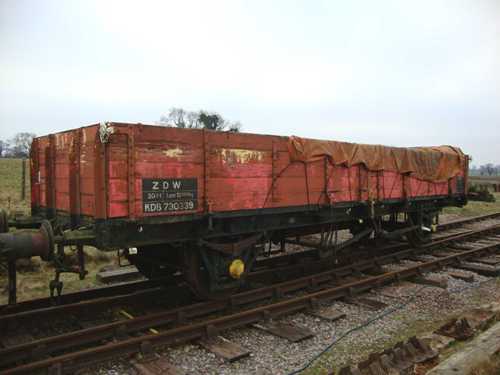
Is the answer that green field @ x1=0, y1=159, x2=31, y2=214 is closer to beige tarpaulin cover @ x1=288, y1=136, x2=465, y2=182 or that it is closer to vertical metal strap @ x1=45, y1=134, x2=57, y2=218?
vertical metal strap @ x1=45, y1=134, x2=57, y2=218

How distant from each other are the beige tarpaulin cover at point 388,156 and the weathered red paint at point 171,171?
21cm

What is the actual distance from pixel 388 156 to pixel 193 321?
6.09 metres

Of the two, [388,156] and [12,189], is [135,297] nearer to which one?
[388,156]

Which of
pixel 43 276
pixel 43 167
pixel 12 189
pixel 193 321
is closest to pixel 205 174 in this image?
pixel 193 321

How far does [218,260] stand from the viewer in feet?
22.4

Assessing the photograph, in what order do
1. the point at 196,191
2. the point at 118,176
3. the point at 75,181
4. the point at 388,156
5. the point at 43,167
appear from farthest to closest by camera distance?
the point at 388,156 < the point at 43,167 < the point at 75,181 < the point at 196,191 < the point at 118,176

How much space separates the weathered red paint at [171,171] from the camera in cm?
542

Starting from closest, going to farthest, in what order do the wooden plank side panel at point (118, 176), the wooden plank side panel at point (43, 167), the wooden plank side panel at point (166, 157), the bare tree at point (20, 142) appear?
the wooden plank side panel at point (118, 176), the wooden plank side panel at point (166, 157), the wooden plank side panel at point (43, 167), the bare tree at point (20, 142)

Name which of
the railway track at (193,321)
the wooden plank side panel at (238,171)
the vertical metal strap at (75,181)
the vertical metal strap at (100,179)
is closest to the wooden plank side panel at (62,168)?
the vertical metal strap at (75,181)

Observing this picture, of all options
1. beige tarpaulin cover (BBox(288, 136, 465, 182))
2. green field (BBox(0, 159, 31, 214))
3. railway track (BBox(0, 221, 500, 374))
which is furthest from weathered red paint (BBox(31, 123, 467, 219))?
green field (BBox(0, 159, 31, 214))

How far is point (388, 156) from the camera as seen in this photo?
394 inches

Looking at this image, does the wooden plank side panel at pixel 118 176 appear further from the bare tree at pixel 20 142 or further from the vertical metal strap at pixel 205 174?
the bare tree at pixel 20 142

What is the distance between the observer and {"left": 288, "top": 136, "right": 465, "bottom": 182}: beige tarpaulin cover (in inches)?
307

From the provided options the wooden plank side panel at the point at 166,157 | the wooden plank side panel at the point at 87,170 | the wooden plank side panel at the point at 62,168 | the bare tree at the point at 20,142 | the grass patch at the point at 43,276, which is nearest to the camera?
the wooden plank side panel at the point at 166,157
